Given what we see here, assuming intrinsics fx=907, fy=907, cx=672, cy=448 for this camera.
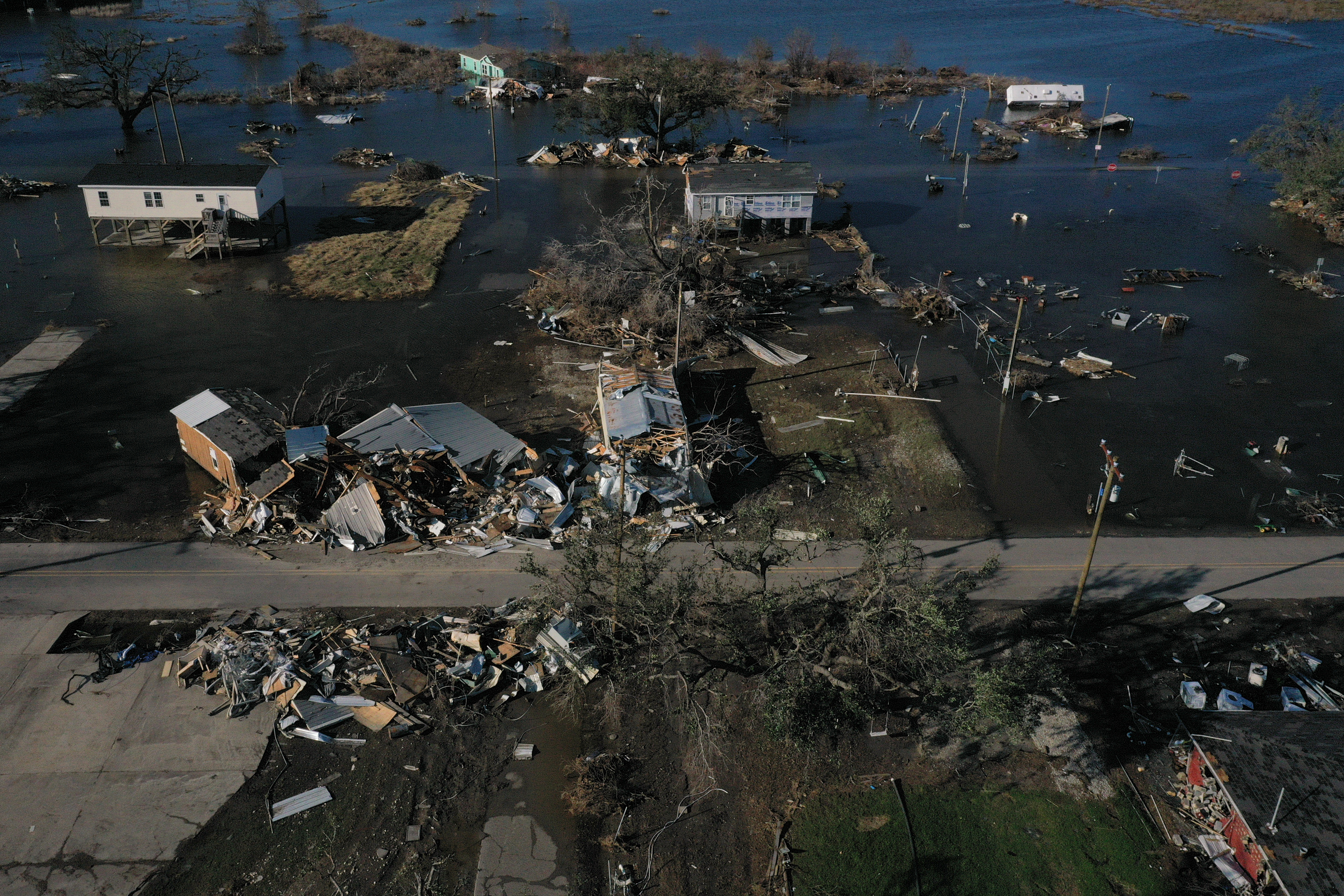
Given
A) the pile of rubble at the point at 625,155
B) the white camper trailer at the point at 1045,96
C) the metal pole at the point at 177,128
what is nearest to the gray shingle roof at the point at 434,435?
the pile of rubble at the point at 625,155

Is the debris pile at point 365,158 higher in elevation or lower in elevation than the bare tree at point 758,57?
lower

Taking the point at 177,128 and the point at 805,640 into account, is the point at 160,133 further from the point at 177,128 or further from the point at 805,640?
the point at 805,640

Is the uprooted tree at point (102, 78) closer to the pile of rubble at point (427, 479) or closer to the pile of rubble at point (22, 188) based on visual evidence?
the pile of rubble at point (22, 188)

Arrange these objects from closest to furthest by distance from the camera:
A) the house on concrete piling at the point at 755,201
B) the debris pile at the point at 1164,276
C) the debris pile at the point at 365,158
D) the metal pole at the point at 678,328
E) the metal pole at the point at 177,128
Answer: the metal pole at the point at 678,328, the debris pile at the point at 1164,276, the house on concrete piling at the point at 755,201, the metal pole at the point at 177,128, the debris pile at the point at 365,158

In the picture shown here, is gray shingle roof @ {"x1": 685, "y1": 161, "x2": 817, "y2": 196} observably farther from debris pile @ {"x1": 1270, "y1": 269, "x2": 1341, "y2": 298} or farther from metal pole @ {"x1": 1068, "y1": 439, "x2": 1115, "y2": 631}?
metal pole @ {"x1": 1068, "y1": 439, "x2": 1115, "y2": 631}

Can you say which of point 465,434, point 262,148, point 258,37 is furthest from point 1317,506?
point 258,37

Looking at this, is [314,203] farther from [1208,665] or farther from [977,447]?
[1208,665]

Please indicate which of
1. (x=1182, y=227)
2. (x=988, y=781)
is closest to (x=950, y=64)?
(x=1182, y=227)
